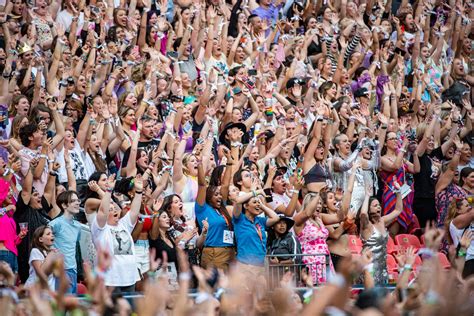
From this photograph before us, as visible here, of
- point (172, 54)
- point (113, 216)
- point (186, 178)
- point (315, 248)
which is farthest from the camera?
point (172, 54)

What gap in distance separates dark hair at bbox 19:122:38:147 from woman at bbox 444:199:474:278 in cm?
403

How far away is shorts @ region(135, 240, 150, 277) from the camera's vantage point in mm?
9289

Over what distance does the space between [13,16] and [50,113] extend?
2.18 meters

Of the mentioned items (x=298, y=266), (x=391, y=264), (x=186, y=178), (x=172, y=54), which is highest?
(x=172, y=54)

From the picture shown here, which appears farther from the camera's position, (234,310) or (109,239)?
(109,239)

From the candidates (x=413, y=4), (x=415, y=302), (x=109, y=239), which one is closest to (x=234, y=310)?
(x=415, y=302)

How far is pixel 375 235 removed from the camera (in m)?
10.6

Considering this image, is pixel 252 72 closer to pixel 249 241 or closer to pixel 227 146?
pixel 227 146

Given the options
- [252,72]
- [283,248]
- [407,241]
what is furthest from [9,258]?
[252,72]

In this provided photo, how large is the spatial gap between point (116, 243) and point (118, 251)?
0.22 feet

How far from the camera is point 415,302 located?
21.0ft

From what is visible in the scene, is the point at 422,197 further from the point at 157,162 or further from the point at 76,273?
the point at 76,273

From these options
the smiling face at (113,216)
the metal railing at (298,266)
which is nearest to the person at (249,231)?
the metal railing at (298,266)

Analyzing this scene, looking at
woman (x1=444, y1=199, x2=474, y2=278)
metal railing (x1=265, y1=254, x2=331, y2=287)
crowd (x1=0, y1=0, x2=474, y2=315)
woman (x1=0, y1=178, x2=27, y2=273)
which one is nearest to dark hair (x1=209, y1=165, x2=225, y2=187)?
crowd (x1=0, y1=0, x2=474, y2=315)
